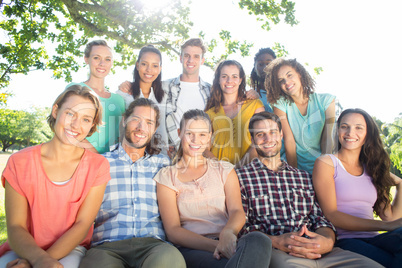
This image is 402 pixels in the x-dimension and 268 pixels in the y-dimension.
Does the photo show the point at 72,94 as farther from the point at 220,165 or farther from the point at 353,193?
the point at 353,193

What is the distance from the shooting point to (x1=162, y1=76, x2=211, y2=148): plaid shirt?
4.12 metres

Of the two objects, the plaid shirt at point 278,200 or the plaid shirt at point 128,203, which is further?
the plaid shirt at point 278,200

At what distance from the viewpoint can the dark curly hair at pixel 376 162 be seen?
3.14 m

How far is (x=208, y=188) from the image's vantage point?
283 cm

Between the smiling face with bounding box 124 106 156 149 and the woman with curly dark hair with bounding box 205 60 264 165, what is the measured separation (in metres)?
0.97

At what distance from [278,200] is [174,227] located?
1028 mm

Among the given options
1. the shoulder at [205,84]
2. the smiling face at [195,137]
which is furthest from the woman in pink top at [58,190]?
the shoulder at [205,84]

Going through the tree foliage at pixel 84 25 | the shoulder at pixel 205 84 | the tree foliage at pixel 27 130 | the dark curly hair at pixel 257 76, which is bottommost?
the tree foliage at pixel 27 130

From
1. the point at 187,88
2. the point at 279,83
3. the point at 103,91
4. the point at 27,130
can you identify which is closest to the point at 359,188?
the point at 279,83

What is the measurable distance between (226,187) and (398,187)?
194cm

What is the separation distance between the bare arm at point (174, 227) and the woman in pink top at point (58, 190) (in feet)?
1.80

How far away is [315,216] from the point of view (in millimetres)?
2896

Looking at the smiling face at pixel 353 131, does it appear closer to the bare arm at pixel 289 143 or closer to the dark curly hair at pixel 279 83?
the bare arm at pixel 289 143

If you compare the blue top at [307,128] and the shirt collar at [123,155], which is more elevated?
the blue top at [307,128]
